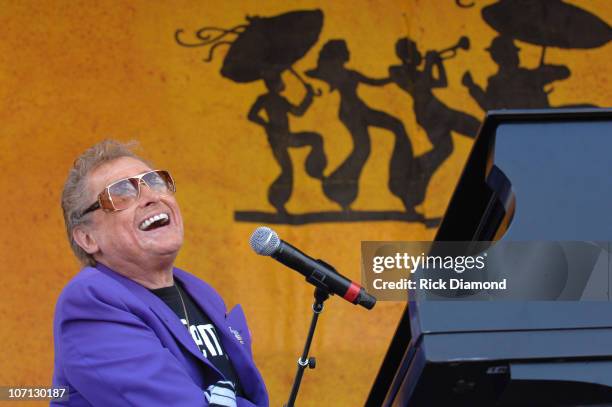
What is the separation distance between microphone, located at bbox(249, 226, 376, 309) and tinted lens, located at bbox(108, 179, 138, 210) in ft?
1.11

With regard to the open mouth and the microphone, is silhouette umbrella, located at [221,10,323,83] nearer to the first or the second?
the open mouth

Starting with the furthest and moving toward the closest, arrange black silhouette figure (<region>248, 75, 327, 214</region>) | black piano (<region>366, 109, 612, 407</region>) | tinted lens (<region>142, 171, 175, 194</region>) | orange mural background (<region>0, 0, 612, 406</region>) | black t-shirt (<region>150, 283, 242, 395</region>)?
black silhouette figure (<region>248, 75, 327, 214</region>), orange mural background (<region>0, 0, 612, 406</region>), tinted lens (<region>142, 171, 175, 194</region>), black t-shirt (<region>150, 283, 242, 395</region>), black piano (<region>366, 109, 612, 407</region>)

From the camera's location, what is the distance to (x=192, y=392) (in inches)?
66.0

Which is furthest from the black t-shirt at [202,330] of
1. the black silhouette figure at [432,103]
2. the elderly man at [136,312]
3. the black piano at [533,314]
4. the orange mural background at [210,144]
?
the black silhouette figure at [432,103]

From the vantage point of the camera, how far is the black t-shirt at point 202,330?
1927 mm

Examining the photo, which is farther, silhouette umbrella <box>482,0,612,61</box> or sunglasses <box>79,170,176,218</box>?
silhouette umbrella <box>482,0,612,61</box>

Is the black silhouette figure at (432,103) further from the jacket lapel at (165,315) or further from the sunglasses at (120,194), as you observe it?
the jacket lapel at (165,315)

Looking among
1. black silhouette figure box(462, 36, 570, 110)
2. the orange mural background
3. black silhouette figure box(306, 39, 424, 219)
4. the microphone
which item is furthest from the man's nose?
black silhouette figure box(462, 36, 570, 110)

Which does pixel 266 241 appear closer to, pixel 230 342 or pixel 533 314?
pixel 230 342

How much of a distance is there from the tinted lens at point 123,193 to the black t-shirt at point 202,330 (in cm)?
21

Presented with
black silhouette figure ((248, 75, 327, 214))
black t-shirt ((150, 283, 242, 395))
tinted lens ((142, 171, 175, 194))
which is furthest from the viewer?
black silhouette figure ((248, 75, 327, 214))

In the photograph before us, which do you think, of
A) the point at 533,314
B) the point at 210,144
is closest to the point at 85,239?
the point at 533,314

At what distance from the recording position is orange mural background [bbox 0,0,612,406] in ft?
11.6

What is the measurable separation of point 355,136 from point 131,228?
73.8 inches
